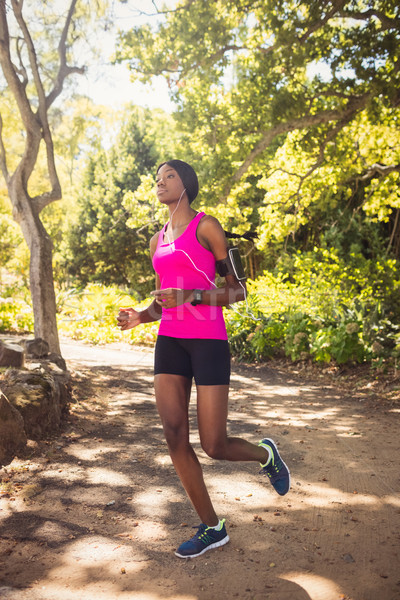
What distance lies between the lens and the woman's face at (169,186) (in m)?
3.25

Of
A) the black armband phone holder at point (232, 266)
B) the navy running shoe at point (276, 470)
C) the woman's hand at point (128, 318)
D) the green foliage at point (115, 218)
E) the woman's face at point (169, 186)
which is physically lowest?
the navy running shoe at point (276, 470)

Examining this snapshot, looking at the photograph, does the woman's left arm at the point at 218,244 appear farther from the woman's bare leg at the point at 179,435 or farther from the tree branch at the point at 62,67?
the tree branch at the point at 62,67

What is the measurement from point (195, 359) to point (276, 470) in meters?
1.02

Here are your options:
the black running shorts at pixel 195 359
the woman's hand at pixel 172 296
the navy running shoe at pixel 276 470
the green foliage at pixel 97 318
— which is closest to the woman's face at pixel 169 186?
the woman's hand at pixel 172 296

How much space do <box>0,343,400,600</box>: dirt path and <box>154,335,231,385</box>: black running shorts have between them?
101cm

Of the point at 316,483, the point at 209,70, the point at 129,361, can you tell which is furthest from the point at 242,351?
the point at 316,483

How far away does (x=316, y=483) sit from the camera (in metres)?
4.28

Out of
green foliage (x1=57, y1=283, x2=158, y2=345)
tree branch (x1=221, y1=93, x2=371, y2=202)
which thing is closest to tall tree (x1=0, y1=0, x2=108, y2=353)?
tree branch (x1=221, y1=93, x2=371, y2=202)

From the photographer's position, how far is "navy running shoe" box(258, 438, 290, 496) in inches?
137

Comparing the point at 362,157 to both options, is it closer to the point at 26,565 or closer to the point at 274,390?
the point at 274,390

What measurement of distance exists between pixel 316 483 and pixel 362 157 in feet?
29.8

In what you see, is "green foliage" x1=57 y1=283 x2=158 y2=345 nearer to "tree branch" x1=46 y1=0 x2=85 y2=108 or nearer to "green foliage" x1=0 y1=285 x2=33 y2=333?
"green foliage" x1=0 y1=285 x2=33 y2=333

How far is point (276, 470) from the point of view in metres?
3.49

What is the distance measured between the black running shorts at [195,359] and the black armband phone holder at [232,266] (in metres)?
0.38
